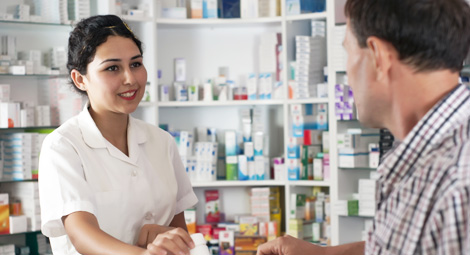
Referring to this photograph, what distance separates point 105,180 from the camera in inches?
87.8

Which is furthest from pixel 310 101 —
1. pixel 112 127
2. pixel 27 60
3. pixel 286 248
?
pixel 286 248

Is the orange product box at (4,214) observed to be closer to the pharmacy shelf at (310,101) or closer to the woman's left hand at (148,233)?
the pharmacy shelf at (310,101)

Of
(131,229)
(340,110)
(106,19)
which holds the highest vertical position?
(106,19)

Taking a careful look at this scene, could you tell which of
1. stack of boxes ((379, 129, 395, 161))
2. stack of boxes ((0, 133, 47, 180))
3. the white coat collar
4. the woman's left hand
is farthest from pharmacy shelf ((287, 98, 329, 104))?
the woman's left hand

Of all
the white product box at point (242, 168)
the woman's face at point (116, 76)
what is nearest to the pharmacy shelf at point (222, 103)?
the white product box at point (242, 168)

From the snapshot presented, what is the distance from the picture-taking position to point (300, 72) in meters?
5.25

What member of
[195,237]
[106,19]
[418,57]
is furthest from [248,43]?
[418,57]

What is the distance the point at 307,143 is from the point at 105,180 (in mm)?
3245

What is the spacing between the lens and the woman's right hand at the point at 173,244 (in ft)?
5.83

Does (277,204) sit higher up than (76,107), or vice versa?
(76,107)

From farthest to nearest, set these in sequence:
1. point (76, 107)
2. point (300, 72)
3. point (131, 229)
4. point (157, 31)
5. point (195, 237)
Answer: point (157, 31), point (300, 72), point (76, 107), point (131, 229), point (195, 237)

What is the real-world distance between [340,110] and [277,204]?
3.41ft

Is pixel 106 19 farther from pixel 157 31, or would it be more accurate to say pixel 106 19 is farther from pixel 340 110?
pixel 157 31

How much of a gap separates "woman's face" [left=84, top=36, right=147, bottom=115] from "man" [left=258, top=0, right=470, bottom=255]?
1.12 meters
